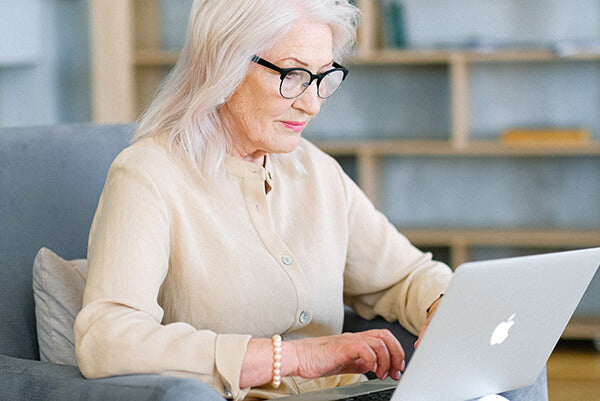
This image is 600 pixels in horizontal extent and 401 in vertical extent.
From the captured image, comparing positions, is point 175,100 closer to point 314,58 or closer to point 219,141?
point 219,141

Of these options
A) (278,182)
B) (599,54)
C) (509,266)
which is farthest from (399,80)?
(509,266)

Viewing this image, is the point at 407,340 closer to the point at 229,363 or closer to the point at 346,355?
the point at 346,355

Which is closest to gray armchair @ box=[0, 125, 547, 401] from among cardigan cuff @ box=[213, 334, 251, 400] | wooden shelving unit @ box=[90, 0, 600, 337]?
cardigan cuff @ box=[213, 334, 251, 400]

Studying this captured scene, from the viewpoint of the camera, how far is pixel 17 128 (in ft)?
5.85

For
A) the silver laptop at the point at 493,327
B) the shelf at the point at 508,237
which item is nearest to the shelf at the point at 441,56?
the shelf at the point at 508,237

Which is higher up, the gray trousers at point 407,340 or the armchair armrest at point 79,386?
the armchair armrest at point 79,386

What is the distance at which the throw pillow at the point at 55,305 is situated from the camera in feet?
5.06

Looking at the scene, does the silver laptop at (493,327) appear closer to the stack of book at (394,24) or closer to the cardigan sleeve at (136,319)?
the cardigan sleeve at (136,319)

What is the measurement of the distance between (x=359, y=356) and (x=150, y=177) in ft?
1.45

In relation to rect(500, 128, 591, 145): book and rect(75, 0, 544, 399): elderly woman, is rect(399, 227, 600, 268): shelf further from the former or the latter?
rect(75, 0, 544, 399): elderly woman

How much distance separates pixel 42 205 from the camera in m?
1.74

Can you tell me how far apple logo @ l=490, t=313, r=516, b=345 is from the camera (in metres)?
1.25

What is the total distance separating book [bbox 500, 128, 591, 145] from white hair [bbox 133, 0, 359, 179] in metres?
2.03

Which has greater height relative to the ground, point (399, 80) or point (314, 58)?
point (314, 58)
